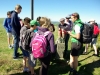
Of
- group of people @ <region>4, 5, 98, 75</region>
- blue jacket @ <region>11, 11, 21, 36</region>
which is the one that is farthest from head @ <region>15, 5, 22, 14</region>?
blue jacket @ <region>11, 11, 21, 36</region>

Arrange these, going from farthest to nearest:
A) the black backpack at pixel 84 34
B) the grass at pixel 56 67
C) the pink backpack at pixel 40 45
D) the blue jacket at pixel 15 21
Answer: the blue jacket at pixel 15 21, the grass at pixel 56 67, the black backpack at pixel 84 34, the pink backpack at pixel 40 45

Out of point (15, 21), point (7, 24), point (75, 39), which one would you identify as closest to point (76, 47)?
point (75, 39)

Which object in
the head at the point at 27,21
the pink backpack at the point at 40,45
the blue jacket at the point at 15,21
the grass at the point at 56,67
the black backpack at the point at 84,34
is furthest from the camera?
the blue jacket at the point at 15,21

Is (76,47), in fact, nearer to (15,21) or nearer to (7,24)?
(15,21)

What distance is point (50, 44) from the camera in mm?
3578

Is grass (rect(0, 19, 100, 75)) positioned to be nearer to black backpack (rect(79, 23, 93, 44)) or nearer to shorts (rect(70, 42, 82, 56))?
shorts (rect(70, 42, 82, 56))

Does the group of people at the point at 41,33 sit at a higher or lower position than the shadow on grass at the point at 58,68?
higher

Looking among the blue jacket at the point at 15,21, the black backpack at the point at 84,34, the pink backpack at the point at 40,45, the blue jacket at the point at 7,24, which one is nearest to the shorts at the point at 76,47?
the black backpack at the point at 84,34

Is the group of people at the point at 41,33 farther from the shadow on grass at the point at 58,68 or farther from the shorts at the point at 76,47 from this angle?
the shadow on grass at the point at 58,68

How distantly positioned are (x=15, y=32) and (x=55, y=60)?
2.08 meters

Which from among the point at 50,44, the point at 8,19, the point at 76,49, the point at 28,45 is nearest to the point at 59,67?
the point at 76,49

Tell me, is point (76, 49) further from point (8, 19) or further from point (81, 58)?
point (8, 19)

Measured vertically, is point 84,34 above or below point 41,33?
below

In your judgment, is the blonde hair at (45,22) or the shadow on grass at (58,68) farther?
the shadow on grass at (58,68)
